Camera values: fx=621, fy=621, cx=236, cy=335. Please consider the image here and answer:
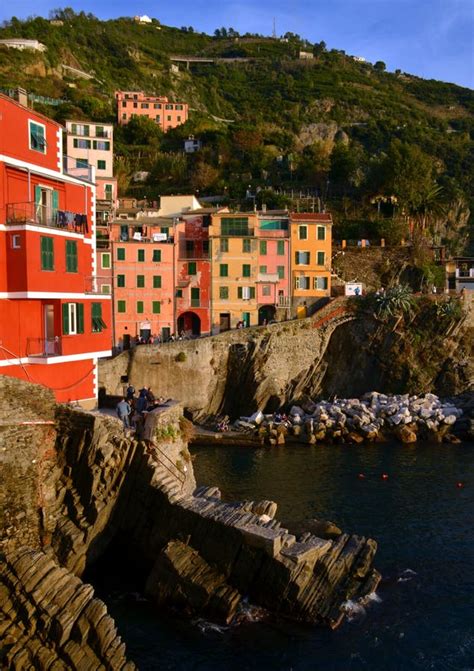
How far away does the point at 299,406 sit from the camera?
4597cm

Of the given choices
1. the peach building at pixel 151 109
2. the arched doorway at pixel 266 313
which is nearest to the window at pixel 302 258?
the arched doorway at pixel 266 313

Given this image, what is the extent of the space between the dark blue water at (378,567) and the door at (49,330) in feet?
28.9

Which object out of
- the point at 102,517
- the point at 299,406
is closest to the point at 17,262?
the point at 102,517

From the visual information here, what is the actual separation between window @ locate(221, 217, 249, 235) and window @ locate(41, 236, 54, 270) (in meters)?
30.4

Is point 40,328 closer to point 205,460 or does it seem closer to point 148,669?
point 148,669

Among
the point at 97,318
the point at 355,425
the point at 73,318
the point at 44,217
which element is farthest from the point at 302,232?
the point at 44,217

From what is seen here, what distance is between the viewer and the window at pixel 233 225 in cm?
5112

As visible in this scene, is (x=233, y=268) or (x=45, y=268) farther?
(x=233, y=268)

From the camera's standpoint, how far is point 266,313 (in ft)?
173

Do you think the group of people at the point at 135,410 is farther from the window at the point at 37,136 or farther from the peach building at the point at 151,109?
the peach building at the point at 151,109

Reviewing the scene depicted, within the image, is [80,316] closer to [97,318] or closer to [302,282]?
[97,318]

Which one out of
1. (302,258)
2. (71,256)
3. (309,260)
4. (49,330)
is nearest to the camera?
(49,330)

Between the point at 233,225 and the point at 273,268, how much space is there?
4960mm

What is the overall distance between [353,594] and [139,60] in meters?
136
